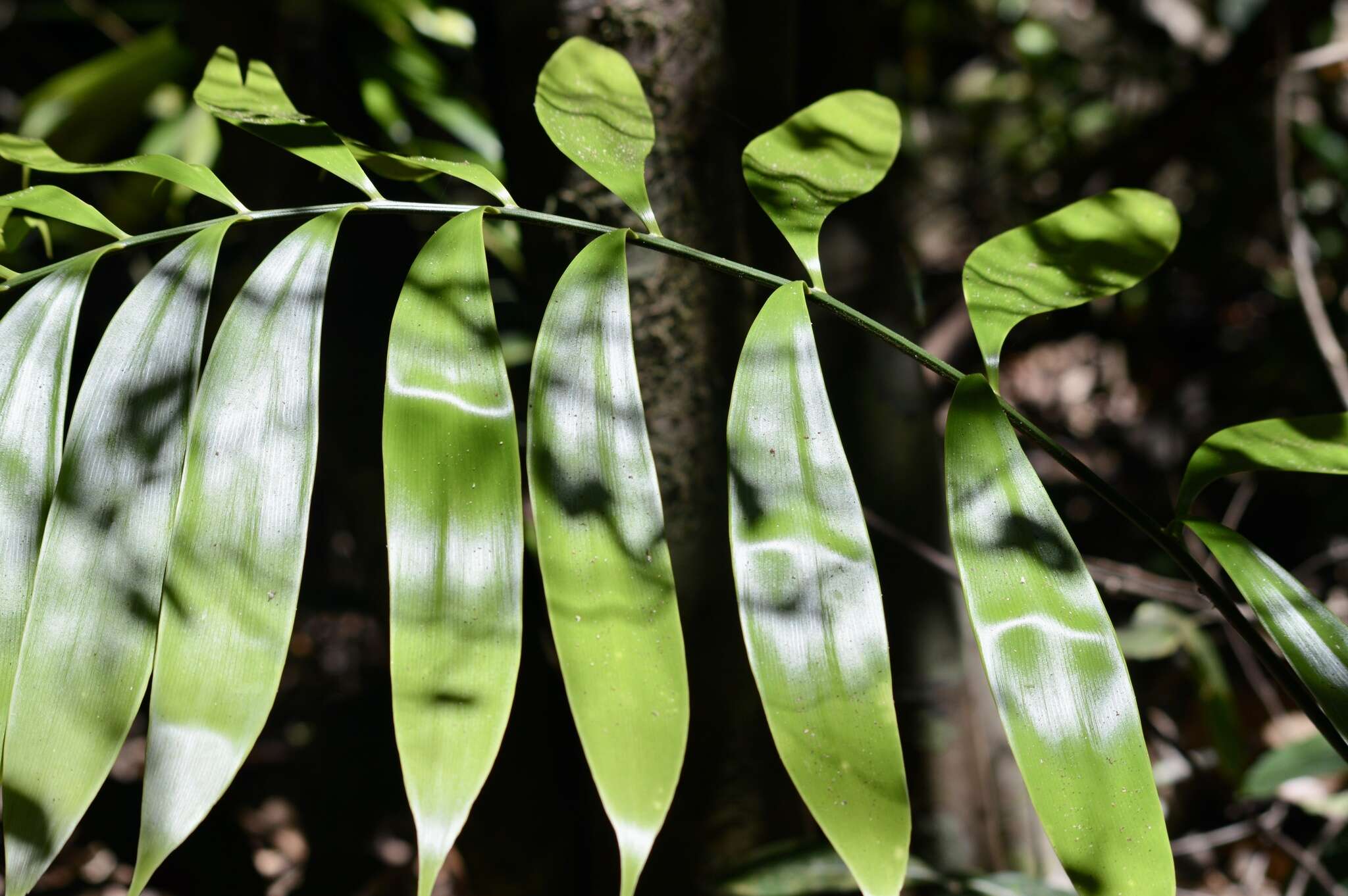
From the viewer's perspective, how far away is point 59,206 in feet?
1.43

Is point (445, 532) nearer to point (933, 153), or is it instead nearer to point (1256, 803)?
point (1256, 803)

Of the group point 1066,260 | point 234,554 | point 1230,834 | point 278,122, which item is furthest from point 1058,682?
point 1230,834

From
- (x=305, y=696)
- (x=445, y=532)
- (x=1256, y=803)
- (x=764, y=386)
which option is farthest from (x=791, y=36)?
(x=305, y=696)

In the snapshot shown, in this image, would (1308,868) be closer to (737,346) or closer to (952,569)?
(952,569)

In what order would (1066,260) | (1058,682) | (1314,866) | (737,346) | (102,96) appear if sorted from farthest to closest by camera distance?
(102,96)
(1314,866)
(737,346)
(1066,260)
(1058,682)

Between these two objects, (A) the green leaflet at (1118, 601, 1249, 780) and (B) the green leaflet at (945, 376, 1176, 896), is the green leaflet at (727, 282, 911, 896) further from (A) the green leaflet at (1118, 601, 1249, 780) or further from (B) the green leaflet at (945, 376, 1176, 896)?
(A) the green leaflet at (1118, 601, 1249, 780)

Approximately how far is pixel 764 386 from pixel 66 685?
310 millimetres

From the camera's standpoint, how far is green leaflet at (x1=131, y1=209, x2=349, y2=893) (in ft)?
1.11

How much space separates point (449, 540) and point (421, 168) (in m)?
0.22

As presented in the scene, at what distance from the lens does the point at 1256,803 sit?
0.96 meters

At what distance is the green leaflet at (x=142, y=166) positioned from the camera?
1.43ft

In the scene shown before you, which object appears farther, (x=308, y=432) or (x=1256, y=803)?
(x=1256, y=803)

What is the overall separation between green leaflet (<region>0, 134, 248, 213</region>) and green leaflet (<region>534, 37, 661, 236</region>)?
0.17m

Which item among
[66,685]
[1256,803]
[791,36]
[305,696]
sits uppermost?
[791,36]
